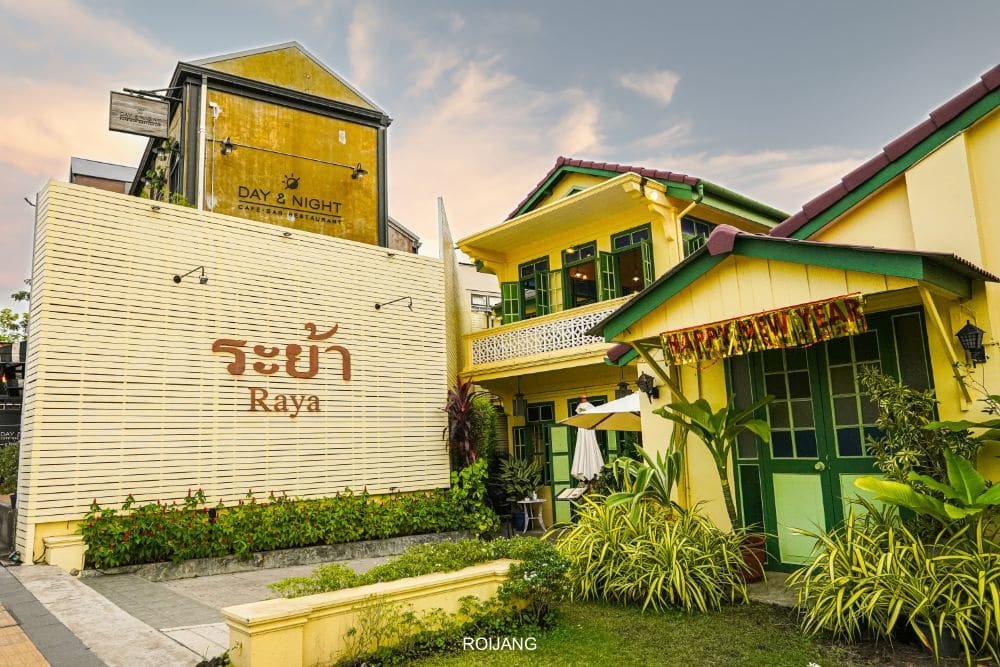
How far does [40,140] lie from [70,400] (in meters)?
6.50

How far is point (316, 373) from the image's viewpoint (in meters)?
11.7

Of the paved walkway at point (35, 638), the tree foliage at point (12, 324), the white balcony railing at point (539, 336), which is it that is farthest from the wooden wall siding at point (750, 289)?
the tree foliage at point (12, 324)

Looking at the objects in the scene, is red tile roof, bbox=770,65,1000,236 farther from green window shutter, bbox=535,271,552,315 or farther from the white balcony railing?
green window shutter, bbox=535,271,552,315

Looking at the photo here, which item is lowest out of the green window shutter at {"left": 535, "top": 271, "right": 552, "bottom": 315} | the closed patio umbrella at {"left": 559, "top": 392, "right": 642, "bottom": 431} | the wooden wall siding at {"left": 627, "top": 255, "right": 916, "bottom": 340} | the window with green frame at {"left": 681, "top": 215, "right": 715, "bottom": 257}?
the closed patio umbrella at {"left": 559, "top": 392, "right": 642, "bottom": 431}

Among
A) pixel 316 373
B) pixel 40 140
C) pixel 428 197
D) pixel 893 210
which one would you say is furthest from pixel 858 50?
pixel 40 140

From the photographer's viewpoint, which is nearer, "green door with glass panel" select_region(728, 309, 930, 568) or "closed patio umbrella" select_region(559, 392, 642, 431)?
"green door with glass panel" select_region(728, 309, 930, 568)

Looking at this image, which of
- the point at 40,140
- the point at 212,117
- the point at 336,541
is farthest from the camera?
the point at 212,117

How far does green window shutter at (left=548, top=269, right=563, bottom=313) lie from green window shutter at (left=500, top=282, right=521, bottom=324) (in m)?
0.93

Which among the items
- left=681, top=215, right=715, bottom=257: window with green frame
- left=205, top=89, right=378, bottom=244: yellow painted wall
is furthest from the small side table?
left=205, top=89, right=378, bottom=244: yellow painted wall

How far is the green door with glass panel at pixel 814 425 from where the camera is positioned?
6.42 metres

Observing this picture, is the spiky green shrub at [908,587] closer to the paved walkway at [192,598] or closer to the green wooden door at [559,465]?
the paved walkway at [192,598]

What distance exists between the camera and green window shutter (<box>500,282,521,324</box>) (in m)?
15.2

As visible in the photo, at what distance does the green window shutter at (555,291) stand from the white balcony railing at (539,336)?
961 mm

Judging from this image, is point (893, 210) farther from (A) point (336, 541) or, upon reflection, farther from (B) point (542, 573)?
(A) point (336, 541)
